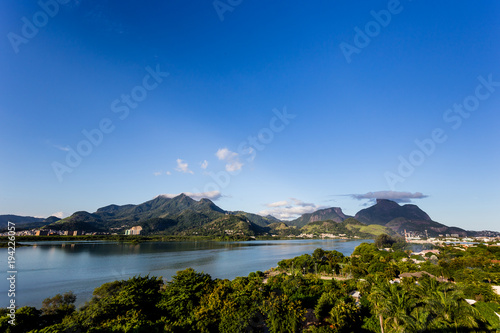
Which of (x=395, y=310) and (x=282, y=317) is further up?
(x=395, y=310)

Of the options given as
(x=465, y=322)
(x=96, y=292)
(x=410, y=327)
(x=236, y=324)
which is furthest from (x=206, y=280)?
(x=465, y=322)

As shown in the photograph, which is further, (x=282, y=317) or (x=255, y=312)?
(x=255, y=312)

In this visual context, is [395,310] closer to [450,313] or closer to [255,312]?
[450,313]

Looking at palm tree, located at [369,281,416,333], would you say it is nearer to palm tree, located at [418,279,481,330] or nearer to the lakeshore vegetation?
the lakeshore vegetation

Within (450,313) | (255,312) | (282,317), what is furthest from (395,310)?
(255,312)

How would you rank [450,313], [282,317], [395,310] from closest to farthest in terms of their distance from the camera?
1. [450,313]
2. [395,310]
3. [282,317]

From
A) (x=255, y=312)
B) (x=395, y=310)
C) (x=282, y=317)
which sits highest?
(x=395, y=310)

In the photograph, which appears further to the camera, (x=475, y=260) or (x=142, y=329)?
(x=475, y=260)

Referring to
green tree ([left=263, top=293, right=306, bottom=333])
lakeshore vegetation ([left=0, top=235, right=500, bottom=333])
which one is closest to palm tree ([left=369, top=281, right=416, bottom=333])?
lakeshore vegetation ([left=0, top=235, right=500, bottom=333])

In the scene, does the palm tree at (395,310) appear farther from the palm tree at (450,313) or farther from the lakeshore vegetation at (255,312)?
the palm tree at (450,313)

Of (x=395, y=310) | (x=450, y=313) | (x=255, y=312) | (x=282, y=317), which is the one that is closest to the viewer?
(x=450, y=313)

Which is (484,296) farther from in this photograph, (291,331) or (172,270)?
(172,270)
